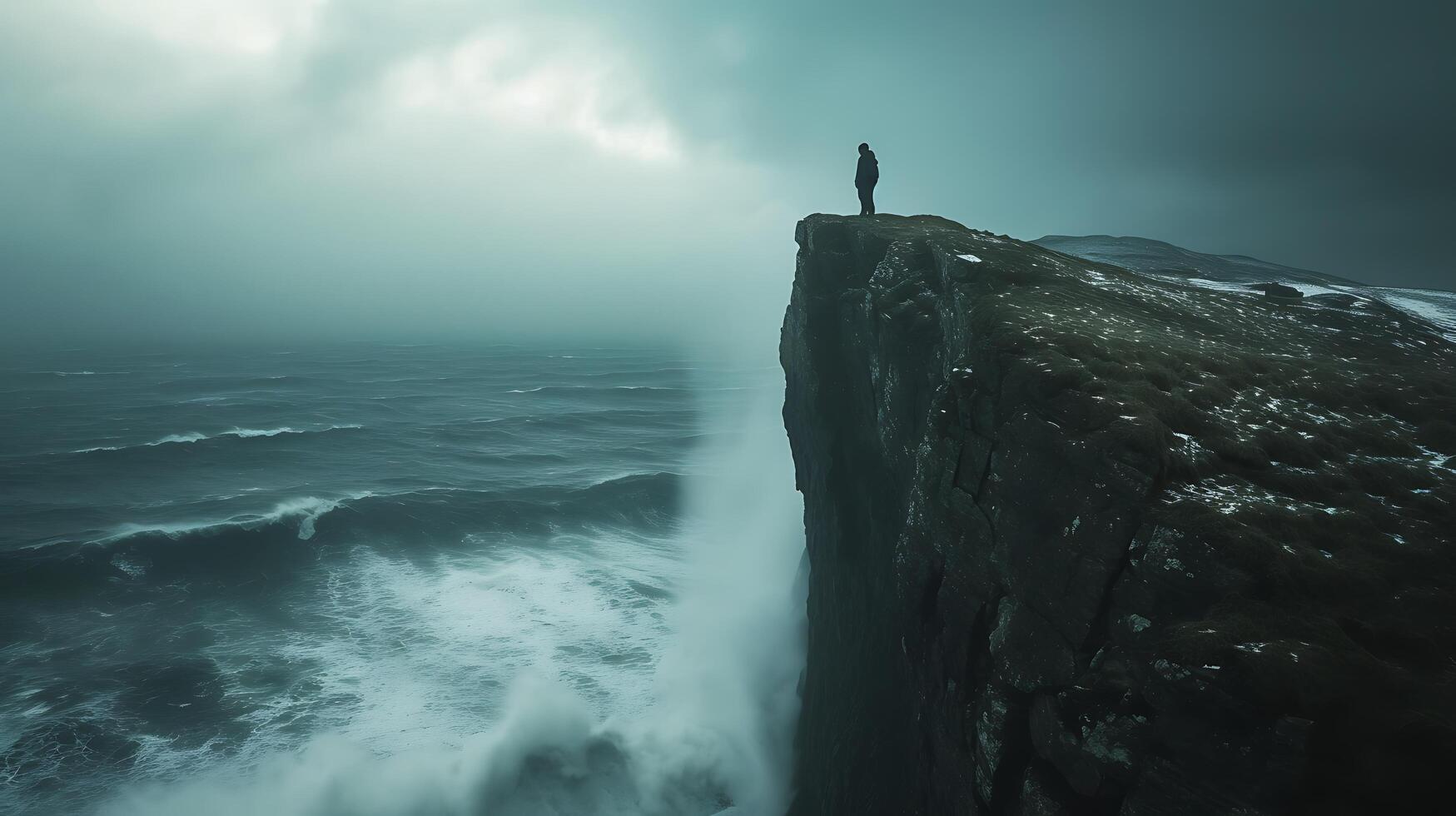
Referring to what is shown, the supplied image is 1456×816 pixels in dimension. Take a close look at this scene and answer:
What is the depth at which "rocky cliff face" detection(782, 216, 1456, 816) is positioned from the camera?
748 centimetres

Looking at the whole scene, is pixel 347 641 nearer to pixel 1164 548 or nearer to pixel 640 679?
pixel 640 679

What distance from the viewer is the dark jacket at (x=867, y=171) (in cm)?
2578

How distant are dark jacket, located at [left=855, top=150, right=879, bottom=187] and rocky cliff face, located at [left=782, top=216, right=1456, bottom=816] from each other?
748cm

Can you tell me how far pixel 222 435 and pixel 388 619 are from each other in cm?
4442

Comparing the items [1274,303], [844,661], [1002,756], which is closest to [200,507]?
[844,661]

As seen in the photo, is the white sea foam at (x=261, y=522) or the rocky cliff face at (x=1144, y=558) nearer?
the rocky cliff face at (x=1144, y=558)

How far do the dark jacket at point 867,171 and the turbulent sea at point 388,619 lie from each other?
65.6ft

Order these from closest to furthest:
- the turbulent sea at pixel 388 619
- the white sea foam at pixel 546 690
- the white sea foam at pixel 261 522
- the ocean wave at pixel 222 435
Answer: the white sea foam at pixel 546 690 → the turbulent sea at pixel 388 619 → the white sea foam at pixel 261 522 → the ocean wave at pixel 222 435

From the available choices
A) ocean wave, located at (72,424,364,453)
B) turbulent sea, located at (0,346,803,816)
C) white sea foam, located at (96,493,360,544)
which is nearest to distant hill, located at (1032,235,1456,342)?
turbulent sea, located at (0,346,803,816)

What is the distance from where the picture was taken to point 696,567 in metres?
40.1

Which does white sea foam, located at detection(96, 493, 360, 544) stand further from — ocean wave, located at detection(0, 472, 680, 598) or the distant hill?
the distant hill

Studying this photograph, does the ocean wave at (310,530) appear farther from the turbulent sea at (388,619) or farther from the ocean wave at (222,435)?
the ocean wave at (222,435)

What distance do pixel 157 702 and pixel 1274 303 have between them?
137 ft

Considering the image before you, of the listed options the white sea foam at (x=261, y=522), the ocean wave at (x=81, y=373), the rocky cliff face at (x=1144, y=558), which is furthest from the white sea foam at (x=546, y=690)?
the ocean wave at (x=81, y=373)
